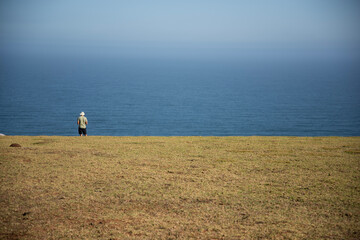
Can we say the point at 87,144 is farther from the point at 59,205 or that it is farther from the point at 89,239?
the point at 89,239

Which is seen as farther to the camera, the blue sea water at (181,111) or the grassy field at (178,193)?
the blue sea water at (181,111)

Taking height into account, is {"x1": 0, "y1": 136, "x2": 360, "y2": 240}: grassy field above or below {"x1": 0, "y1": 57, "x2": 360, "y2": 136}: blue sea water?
above

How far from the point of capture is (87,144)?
23625mm

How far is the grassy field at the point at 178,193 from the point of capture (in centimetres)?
1060

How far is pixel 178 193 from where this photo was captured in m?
13.6

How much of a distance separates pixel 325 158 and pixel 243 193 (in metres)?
8.56

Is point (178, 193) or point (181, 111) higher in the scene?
point (178, 193)

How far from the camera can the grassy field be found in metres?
10.6

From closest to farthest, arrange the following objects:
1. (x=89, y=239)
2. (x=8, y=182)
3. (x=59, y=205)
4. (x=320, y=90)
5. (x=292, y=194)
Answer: (x=89, y=239) → (x=59, y=205) → (x=292, y=194) → (x=8, y=182) → (x=320, y=90)

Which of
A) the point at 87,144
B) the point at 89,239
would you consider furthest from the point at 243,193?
the point at 87,144

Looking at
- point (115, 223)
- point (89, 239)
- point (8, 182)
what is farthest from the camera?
point (8, 182)

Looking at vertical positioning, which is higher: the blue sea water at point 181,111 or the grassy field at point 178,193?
the grassy field at point 178,193

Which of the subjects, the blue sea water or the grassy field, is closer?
the grassy field

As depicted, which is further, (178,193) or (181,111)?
(181,111)
